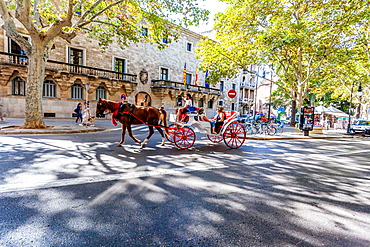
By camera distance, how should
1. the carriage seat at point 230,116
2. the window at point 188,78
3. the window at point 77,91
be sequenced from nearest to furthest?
the carriage seat at point 230,116 < the window at point 77,91 < the window at point 188,78

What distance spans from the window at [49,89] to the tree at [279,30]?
51.4ft

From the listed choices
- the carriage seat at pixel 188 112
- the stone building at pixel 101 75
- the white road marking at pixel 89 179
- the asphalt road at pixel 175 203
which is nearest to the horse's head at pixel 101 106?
the asphalt road at pixel 175 203

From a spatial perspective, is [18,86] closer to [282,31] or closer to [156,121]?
[156,121]

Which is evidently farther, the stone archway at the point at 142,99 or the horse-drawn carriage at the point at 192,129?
the stone archway at the point at 142,99

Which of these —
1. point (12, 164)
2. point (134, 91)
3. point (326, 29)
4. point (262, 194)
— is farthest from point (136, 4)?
point (134, 91)

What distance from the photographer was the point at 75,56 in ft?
76.7

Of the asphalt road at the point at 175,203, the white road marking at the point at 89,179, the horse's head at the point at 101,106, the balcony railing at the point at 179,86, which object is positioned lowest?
the asphalt road at the point at 175,203

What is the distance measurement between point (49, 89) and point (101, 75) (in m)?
5.37

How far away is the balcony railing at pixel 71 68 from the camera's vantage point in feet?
62.6

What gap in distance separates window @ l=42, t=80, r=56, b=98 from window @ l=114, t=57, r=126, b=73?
7.38 meters

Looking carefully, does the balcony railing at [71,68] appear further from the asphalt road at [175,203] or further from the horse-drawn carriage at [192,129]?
the horse-drawn carriage at [192,129]

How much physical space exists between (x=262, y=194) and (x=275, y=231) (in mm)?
1170

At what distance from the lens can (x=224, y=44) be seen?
16.7m

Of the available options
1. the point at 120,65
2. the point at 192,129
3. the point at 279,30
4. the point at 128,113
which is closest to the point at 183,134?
the point at 192,129
